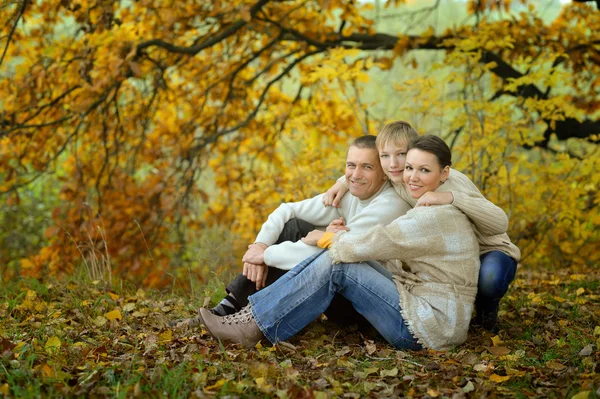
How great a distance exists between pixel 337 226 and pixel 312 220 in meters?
0.36

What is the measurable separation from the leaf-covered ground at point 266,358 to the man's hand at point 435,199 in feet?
2.38

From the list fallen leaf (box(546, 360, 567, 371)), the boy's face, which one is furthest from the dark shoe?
fallen leaf (box(546, 360, 567, 371))

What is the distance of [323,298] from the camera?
10.9 feet

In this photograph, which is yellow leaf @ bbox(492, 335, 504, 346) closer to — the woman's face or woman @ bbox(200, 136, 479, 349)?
woman @ bbox(200, 136, 479, 349)

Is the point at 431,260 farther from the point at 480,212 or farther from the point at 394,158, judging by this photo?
the point at 394,158

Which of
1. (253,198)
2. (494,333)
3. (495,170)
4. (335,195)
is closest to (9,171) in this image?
(253,198)

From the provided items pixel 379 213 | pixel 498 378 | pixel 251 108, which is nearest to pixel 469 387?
pixel 498 378

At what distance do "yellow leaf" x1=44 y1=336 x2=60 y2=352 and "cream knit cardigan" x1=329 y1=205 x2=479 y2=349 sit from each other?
4.43 ft

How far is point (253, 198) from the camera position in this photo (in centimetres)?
733

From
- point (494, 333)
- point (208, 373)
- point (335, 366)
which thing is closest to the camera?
point (208, 373)

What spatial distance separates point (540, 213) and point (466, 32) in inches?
75.8

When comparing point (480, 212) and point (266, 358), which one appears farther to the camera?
point (480, 212)

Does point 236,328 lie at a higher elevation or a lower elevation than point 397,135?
lower

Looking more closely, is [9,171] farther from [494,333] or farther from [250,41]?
[494,333]
